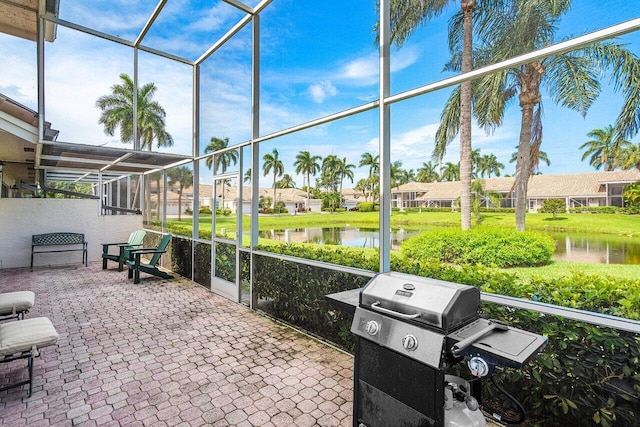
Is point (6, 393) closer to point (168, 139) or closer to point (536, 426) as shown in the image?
point (536, 426)

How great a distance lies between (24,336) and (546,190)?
427 cm

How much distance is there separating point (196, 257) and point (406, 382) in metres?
5.87

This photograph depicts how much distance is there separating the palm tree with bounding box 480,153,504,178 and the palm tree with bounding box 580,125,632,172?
0.57 metres

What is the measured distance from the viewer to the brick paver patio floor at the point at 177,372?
2383 millimetres

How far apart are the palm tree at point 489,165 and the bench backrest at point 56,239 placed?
33.6ft

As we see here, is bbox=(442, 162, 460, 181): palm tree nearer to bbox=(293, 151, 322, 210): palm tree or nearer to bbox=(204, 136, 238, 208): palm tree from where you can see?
bbox=(293, 151, 322, 210): palm tree

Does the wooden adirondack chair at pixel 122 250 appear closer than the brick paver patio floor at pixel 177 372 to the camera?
No

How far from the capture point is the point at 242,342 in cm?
371

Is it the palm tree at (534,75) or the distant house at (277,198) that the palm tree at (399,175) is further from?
the distant house at (277,198)

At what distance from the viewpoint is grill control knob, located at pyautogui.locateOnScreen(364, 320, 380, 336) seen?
171cm

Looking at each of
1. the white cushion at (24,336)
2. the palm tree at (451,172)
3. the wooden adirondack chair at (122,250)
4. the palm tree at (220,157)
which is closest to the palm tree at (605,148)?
the palm tree at (451,172)

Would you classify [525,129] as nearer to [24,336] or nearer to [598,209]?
[598,209]

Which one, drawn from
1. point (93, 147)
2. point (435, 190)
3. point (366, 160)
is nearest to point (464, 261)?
point (435, 190)

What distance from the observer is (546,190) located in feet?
7.75
